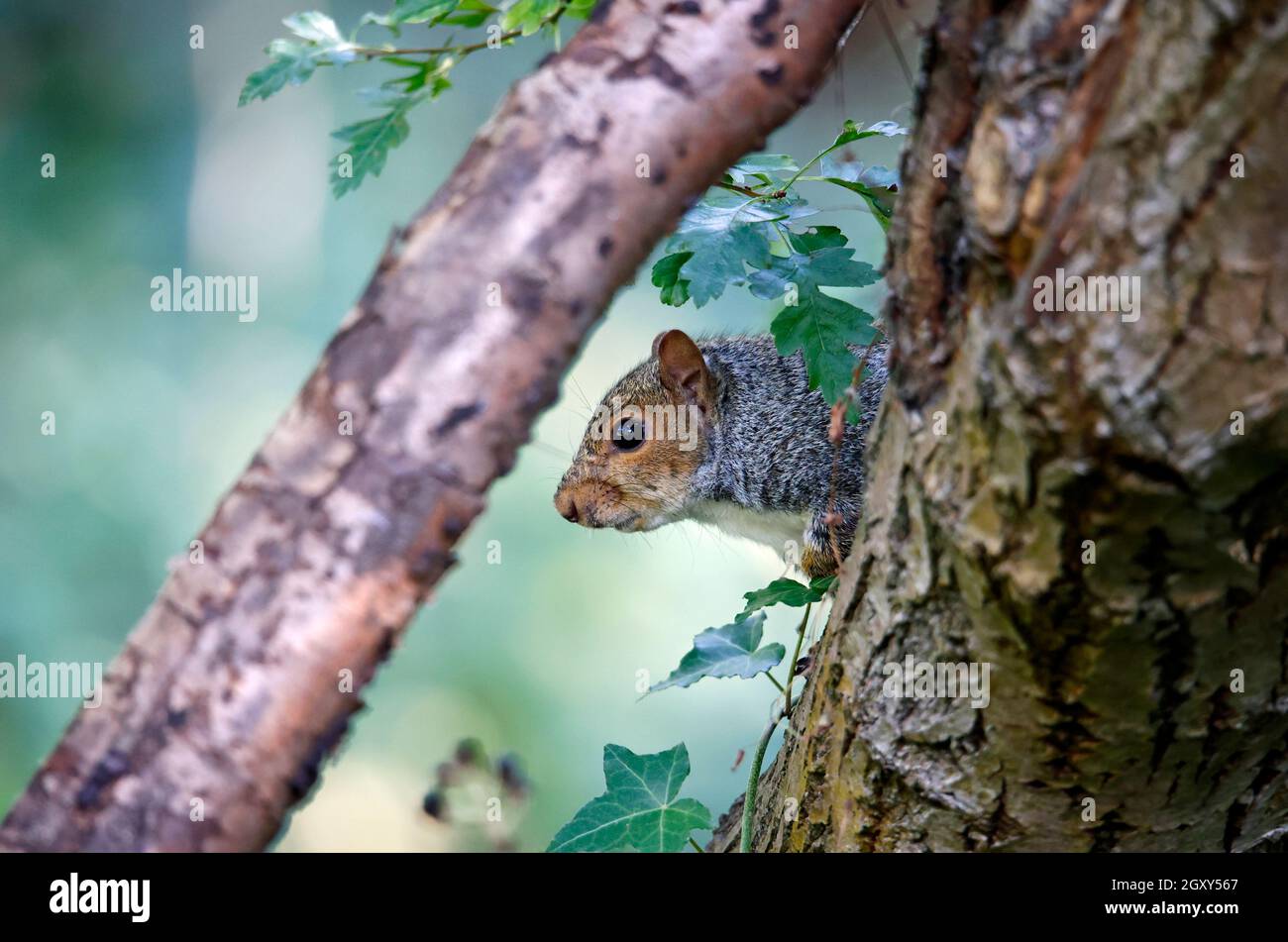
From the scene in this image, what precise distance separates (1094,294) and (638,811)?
3.02ft

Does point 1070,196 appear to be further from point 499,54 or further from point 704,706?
point 499,54

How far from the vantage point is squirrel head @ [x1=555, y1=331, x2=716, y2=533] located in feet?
7.16

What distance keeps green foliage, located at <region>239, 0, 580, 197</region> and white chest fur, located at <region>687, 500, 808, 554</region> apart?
107 centimetres

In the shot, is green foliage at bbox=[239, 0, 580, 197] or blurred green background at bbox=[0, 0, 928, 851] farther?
blurred green background at bbox=[0, 0, 928, 851]

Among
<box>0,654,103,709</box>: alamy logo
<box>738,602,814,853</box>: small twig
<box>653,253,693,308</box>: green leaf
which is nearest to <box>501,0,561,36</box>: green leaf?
<box>653,253,693,308</box>: green leaf

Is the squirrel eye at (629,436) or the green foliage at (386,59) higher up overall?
the green foliage at (386,59)

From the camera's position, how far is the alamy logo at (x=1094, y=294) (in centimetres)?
71

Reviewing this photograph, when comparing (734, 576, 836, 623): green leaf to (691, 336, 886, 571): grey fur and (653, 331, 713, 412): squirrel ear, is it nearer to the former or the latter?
(691, 336, 886, 571): grey fur

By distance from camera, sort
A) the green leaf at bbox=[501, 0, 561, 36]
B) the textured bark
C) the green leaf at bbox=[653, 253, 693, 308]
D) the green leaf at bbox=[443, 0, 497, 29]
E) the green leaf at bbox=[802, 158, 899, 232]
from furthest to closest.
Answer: the green leaf at bbox=[653, 253, 693, 308] → the green leaf at bbox=[802, 158, 899, 232] → the green leaf at bbox=[443, 0, 497, 29] → the green leaf at bbox=[501, 0, 561, 36] → the textured bark

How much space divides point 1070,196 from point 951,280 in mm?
152

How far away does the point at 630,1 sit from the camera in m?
0.91

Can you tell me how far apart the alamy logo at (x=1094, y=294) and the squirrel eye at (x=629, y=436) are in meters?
1.50

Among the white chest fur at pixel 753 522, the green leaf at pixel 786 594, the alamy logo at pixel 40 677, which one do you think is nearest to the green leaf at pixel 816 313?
the green leaf at pixel 786 594

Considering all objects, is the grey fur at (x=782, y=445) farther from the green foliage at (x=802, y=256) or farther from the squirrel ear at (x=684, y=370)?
the green foliage at (x=802, y=256)
